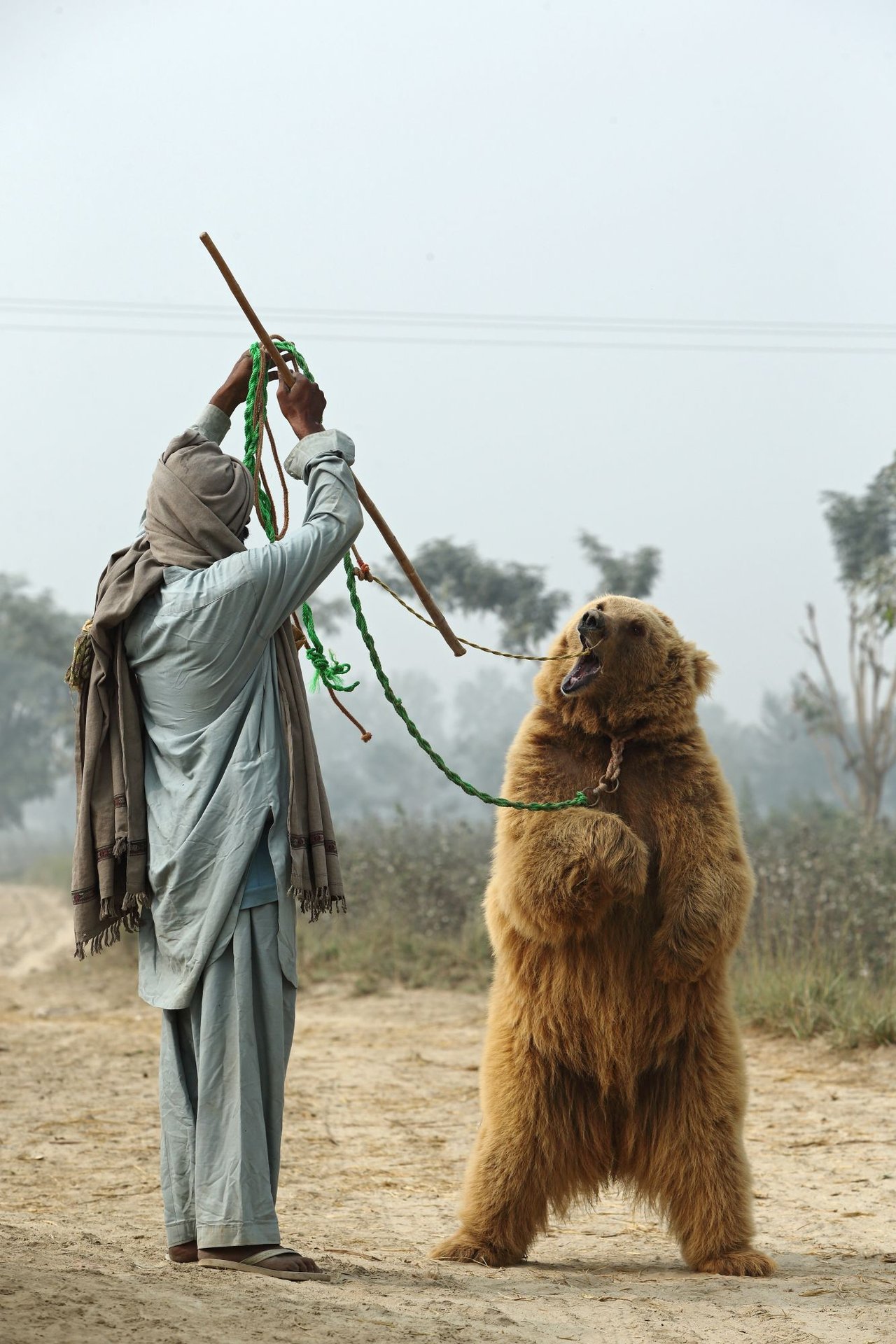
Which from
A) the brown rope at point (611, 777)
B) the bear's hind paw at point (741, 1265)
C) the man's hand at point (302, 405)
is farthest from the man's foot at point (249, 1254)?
the man's hand at point (302, 405)

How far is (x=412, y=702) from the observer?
100 m

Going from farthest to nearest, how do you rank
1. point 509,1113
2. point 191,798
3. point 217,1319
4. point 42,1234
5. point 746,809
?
1. point 746,809
2. point 509,1113
3. point 42,1234
4. point 191,798
5. point 217,1319

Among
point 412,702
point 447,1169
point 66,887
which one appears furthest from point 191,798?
point 412,702

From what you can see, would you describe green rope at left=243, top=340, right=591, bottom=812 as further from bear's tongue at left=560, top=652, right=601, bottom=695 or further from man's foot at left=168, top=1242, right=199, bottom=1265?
man's foot at left=168, top=1242, right=199, bottom=1265

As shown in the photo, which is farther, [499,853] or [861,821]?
[861,821]

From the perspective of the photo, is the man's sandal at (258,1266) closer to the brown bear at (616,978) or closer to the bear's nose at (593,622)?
the brown bear at (616,978)

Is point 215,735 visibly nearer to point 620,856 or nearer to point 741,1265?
point 620,856

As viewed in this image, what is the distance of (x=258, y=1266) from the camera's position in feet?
11.8

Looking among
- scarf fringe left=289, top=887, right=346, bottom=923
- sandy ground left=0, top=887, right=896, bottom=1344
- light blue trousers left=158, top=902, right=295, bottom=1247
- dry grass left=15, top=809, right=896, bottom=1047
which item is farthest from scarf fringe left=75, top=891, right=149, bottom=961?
dry grass left=15, top=809, right=896, bottom=1047

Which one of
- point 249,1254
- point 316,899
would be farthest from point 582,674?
point 249,1254

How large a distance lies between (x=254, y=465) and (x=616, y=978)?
75.8 inches

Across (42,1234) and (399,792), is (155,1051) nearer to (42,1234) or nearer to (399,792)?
(42,1234)

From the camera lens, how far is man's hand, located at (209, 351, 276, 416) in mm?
4156

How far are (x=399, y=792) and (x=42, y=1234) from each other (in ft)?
212
